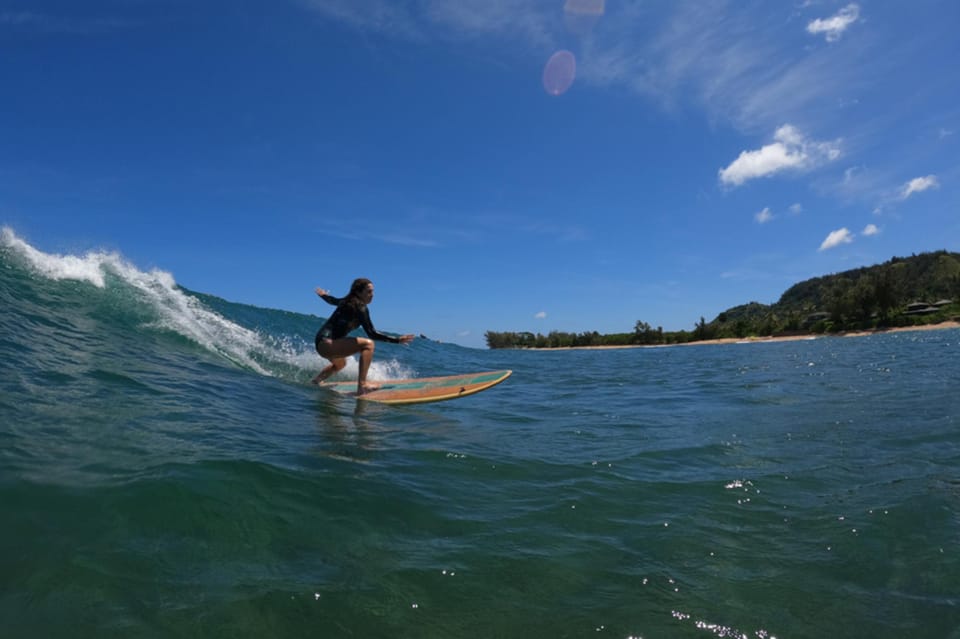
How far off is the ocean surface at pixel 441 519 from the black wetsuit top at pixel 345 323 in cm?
209

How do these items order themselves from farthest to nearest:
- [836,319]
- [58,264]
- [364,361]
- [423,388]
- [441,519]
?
[836,319]
[58,264]
[423,388]
[364,361]
[441,519]

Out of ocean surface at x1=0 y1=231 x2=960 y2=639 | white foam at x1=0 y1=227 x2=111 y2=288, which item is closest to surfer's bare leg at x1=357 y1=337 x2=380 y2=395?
ocean surface at x1=0 y1=231 x2=960 y2=639

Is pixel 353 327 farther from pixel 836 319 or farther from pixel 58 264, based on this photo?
pixel 836 319

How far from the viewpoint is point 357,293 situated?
9.34 meters

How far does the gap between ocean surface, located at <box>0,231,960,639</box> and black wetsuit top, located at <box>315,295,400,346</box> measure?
82.1 inches

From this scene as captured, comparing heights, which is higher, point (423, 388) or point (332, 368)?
point (332, 368)

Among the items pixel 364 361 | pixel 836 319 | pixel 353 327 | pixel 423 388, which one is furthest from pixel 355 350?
pixel 836 319

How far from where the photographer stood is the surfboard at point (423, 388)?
356 inches

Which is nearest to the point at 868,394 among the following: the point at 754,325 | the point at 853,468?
the point at 853,468

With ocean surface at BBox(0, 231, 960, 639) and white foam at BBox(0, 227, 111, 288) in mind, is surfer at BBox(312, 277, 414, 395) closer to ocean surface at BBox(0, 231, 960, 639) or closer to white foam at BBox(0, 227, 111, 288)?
ocean surface at BBox(0, 231, 960, 639)

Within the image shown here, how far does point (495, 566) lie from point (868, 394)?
10033mm

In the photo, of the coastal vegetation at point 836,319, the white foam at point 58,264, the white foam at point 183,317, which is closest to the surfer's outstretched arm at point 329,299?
the white foam at point 183,317

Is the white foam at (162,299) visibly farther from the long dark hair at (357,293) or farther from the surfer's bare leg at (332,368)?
the long dark hair at (357,293)

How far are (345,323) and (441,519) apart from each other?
6.31 meters
